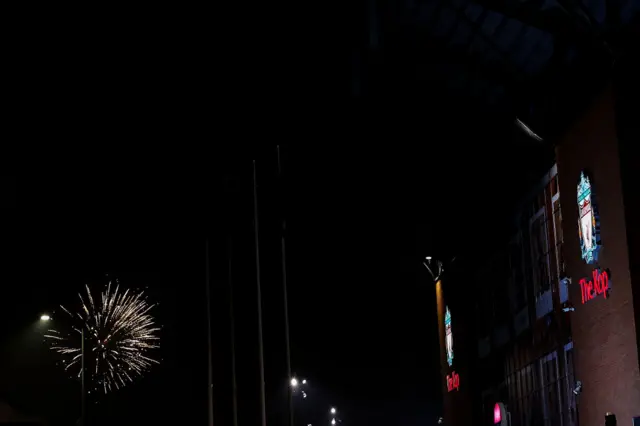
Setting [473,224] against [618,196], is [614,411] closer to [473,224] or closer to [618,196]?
[618,196]

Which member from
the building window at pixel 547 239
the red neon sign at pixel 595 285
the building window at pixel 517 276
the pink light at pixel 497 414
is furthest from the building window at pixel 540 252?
the pink light at pixel 497 414

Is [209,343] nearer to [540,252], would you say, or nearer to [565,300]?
[540,252]

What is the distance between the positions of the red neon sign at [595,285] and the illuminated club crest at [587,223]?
432 millimetres

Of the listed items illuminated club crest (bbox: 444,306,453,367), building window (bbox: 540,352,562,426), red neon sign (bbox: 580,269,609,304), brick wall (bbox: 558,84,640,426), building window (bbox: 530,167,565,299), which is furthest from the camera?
illuminated club crest (bbox: 444,306,453,367)

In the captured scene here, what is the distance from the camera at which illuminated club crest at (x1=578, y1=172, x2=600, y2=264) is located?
79.5 feet

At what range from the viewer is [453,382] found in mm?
52656

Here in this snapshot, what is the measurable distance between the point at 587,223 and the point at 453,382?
2921cm

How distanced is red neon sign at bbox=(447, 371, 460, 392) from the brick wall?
24530 millimetres

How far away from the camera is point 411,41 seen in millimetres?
35125

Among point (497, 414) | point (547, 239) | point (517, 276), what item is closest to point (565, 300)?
point (547, 239)

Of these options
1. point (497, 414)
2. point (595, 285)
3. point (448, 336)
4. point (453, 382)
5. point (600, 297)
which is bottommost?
point (497, 414)

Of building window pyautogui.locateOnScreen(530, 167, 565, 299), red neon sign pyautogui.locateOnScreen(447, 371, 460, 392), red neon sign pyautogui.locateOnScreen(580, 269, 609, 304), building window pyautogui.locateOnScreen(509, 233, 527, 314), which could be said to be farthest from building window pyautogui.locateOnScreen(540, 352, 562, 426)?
red neon sign pyautogui.locateOnScreen(447, 371, 460, 392)

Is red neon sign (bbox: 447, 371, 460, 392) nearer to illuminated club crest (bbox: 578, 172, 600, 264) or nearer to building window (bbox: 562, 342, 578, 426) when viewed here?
building window (bbox: 562, 342, 578, 426)

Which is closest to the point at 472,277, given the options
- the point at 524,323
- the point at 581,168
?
the point at 524,323
